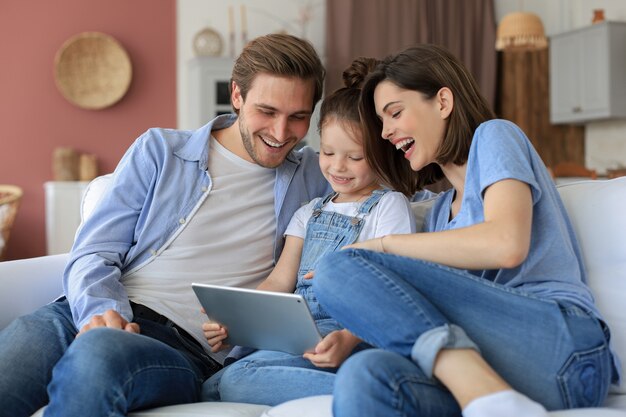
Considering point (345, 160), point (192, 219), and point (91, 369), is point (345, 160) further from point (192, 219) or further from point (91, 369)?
point (91, 369)

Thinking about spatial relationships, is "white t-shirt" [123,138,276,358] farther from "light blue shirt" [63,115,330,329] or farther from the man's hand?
the man's hand

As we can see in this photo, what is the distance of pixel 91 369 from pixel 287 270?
64 centimetres

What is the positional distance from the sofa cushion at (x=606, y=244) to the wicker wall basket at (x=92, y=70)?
4654 mm

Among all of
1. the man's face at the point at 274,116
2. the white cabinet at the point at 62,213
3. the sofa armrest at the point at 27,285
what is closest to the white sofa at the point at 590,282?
the sofa armrest at the point at 27,285

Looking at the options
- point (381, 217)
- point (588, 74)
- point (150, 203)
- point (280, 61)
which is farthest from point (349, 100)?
point (588, 74)

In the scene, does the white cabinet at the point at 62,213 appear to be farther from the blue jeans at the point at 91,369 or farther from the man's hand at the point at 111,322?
the man's hand at the point at 111,322

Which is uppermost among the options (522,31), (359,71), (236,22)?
(236,22)

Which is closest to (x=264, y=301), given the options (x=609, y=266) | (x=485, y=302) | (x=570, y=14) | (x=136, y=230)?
(x=485, y=302)

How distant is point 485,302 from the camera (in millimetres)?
1475

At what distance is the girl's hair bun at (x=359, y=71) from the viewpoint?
6.89 feet

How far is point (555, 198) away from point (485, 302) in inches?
12.4

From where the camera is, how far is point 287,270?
2.02 meters

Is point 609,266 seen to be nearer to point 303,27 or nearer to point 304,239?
point 304,239

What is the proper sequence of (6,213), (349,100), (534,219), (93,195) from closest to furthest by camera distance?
(534,219) → (349,100) → (93,195) → (6,213)
